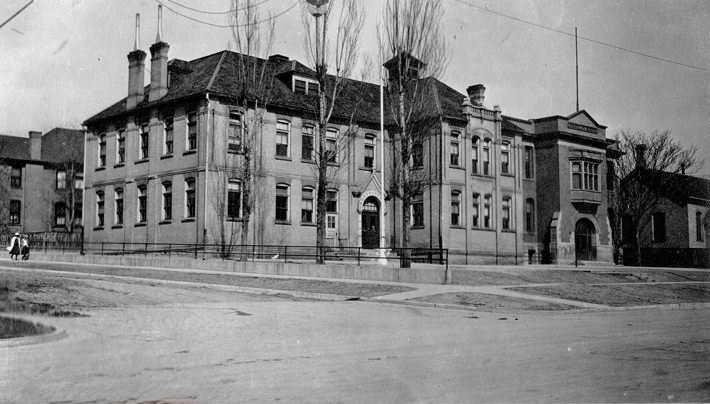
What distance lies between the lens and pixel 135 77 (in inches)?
1559

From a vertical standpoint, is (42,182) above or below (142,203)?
above

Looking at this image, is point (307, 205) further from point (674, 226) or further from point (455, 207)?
point (674, 226)

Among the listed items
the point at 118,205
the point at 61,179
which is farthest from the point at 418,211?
the point at 61,179

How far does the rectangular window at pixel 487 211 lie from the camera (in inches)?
1678

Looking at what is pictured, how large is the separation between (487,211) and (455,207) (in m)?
3.01

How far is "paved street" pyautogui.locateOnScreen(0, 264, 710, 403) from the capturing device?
7008 millimetres

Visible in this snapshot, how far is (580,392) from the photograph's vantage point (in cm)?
700

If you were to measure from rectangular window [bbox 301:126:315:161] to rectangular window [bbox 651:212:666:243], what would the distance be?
32162mm

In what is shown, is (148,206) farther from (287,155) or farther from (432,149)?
(432,149)

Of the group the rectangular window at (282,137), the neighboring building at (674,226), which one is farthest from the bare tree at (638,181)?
the rectangular window at (282,137)

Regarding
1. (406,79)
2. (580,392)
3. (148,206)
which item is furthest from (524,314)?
(148,206)

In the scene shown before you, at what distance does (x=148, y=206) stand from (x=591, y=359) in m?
32.7

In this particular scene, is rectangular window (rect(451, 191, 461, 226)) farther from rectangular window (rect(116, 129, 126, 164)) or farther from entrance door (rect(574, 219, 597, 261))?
rectangular window (rect(116, 129, 126, 164))

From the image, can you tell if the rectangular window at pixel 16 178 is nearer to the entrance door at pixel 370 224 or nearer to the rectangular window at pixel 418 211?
the entrance door at pixel 370 224
